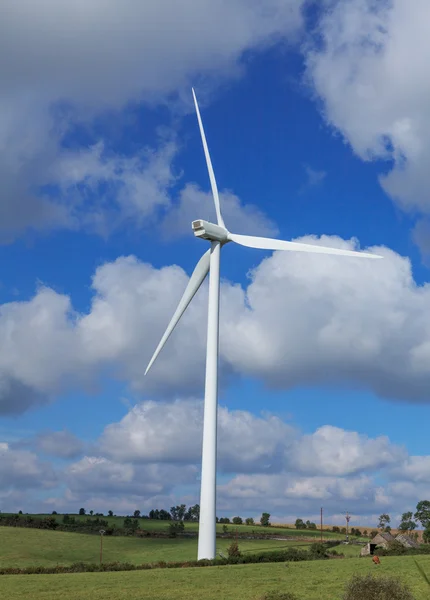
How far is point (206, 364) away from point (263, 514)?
143938mm

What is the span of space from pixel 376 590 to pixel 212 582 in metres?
19.8

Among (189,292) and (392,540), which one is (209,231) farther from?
(392,540)

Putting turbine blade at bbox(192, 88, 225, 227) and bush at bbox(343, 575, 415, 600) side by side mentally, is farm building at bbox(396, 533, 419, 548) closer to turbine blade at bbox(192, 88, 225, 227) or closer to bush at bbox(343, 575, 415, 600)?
turbine blade at bbox(192, 88, 225, 227)

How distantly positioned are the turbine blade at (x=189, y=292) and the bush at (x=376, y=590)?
38192 mm

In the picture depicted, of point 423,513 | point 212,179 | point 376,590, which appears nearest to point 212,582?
point 376,590

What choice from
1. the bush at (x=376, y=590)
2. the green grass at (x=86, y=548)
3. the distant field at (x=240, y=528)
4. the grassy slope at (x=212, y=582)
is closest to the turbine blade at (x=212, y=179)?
the grassy slope at (x=212, y=582)

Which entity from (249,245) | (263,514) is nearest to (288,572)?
(249,245)

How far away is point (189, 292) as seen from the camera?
70.0m

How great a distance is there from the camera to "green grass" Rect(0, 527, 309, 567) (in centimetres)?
9819

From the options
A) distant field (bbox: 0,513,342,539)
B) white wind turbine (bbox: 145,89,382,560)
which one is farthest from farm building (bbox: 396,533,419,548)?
white wind turbine (bbox: 145,89,382,560)

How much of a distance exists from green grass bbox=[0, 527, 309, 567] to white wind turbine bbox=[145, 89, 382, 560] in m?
34.9

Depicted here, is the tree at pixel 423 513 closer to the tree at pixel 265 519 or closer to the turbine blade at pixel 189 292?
the tree at pixel 265 519

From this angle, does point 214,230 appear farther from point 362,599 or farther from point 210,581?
point 362,599

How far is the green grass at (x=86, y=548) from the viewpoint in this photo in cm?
9819
